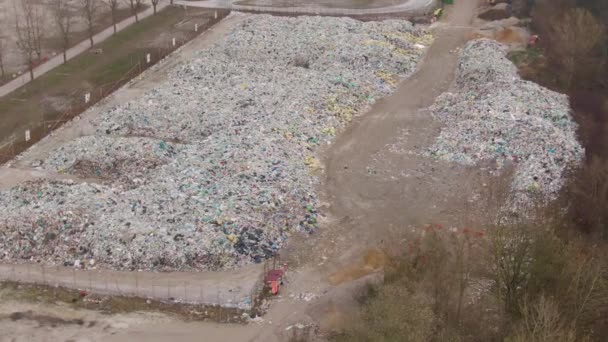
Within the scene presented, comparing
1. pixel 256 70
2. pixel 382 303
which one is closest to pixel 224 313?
pixel 382 303

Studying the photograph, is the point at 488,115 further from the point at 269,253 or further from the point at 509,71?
the point at 269,253

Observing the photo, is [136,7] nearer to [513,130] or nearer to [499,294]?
[513,130]

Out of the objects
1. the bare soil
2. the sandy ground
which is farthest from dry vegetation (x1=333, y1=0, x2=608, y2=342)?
the bare soil

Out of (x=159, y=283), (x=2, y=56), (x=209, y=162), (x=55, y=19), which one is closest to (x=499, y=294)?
(x=159, y=283)

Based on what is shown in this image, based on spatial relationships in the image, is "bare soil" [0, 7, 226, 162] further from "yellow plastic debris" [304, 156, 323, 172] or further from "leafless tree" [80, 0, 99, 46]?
"yellow plastic debris" [304, 156, 323, 172]

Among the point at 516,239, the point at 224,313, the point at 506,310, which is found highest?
the point at 516,239

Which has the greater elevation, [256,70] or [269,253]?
[256,70]

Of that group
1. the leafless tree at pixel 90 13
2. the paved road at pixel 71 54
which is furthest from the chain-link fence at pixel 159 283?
the leafless tree at pixel 90 13
